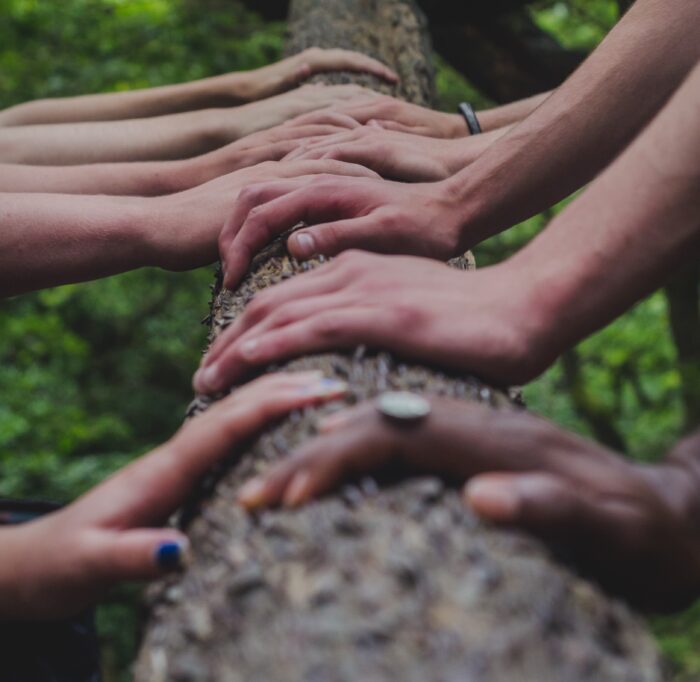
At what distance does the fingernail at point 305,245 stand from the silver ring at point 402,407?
2.16ft

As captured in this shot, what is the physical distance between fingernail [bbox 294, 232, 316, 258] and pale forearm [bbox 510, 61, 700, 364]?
0.50 m

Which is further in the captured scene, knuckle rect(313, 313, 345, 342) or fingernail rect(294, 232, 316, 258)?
fingernail rect(294, 232, 316, 258)

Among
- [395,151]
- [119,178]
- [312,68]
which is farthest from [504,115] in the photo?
[119,178]

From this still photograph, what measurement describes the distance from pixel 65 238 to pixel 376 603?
1.28 meters

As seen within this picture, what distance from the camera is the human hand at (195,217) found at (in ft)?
5.84

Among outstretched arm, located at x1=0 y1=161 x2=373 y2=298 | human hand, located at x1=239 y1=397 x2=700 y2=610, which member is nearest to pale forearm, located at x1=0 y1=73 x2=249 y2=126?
outstretched arm, located at x1=0 y1=161 x2=373 y2=298

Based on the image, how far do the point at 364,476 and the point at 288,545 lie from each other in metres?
0.11

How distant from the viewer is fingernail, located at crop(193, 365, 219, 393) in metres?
1.15

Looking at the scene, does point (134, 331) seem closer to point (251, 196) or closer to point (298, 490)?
point (251, 196)

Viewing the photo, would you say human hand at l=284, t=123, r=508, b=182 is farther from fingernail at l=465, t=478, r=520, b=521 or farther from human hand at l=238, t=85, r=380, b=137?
fingernail at l=465, t=478, r=520, b=521

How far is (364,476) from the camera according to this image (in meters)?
0.86

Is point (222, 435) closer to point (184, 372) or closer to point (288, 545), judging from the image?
point (288, 545)

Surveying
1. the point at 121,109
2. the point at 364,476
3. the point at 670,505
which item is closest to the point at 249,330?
the point at 364,476

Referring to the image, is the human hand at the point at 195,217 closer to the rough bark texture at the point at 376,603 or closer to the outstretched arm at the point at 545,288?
the outstretched arm at the point at 545,288
